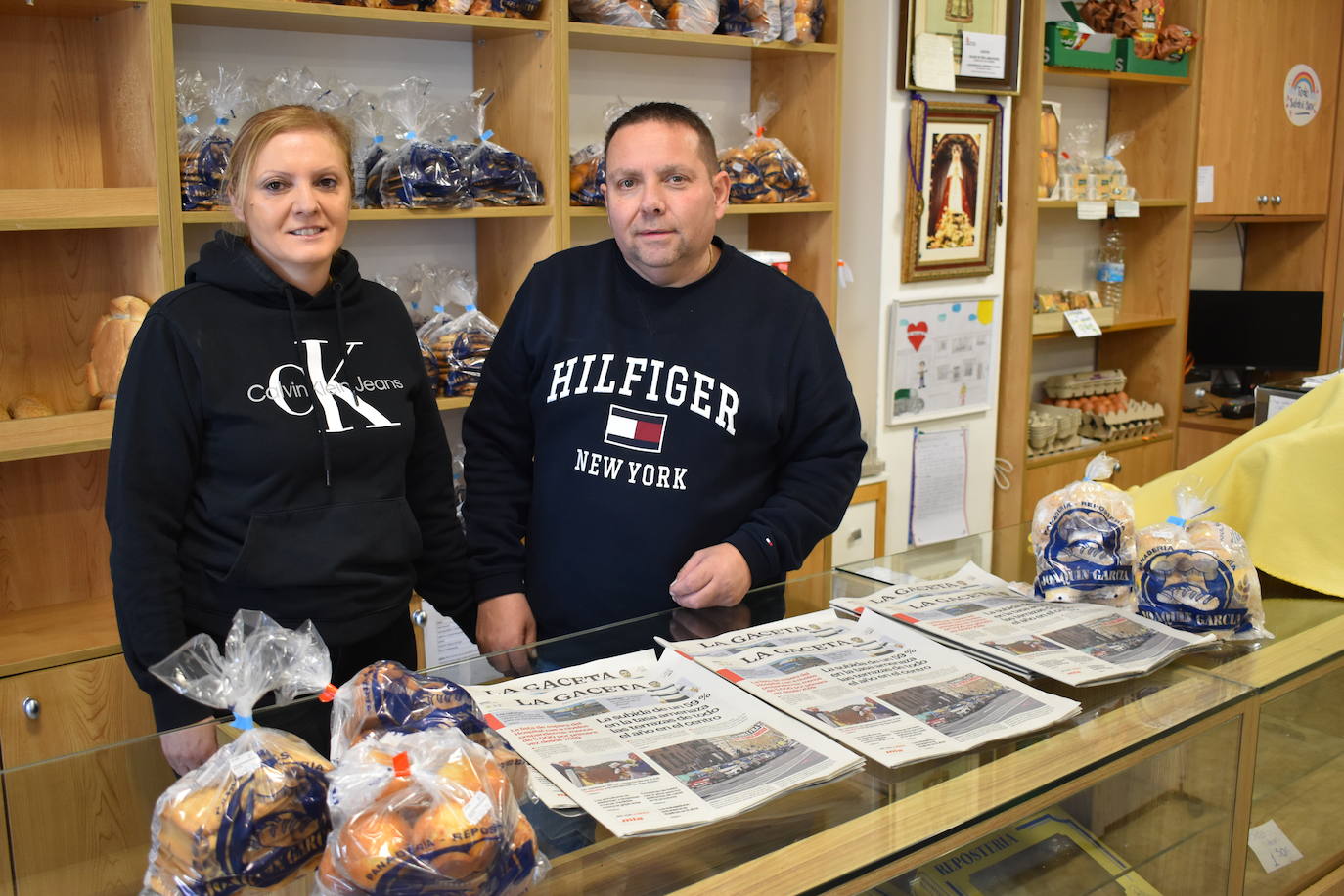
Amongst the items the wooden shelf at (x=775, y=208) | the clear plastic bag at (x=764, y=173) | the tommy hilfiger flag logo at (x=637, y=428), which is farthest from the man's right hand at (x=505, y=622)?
the clear plastic bag at (x=764, y=173)

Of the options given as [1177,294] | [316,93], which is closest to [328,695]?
[316,93]

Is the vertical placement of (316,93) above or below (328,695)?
above

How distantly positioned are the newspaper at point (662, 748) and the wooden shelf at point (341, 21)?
1.84 metres

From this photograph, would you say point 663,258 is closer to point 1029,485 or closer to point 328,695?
point 328,695

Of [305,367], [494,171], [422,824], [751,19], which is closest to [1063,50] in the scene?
[751,19]

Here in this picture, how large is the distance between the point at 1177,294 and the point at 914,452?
5.24 feet

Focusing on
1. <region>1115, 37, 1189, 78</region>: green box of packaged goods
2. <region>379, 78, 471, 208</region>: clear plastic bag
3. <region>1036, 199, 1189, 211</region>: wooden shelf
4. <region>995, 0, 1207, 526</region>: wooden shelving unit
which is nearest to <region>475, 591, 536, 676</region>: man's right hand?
<region>379, 78, 471, 208</region>: clear plastic bag

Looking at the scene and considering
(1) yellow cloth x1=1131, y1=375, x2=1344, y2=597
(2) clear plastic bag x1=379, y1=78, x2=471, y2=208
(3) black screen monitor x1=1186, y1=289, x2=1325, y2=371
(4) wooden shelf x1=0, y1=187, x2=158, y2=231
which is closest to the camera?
(1) yellow cloth x1=1131, y1=375, x2=1344, y2=597

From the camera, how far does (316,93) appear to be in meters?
2.75

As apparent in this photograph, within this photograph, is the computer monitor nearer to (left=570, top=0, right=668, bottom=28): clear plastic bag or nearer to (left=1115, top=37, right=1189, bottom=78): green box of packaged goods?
(left=1115, top=37, right=1189, bottom=78): green box of packaged goods

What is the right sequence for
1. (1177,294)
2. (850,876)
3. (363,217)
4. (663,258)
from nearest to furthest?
(850,876), (663,258), (363,217), (1177,294)

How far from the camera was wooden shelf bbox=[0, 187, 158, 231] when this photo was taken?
2250 millimetres

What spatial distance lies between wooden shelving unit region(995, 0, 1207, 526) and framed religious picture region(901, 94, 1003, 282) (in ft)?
0.60

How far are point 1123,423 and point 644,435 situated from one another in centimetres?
333
